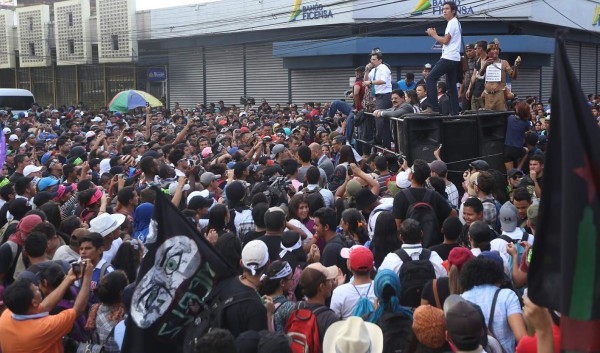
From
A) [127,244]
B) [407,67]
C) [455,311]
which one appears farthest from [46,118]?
[455,311]

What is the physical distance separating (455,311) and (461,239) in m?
3.04

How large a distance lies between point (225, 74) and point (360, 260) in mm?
31340

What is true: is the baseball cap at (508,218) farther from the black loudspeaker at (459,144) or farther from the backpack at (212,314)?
the black loudspeaker at (459,144)

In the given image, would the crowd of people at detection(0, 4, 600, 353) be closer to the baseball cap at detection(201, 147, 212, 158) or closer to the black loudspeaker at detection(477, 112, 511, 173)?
the black loudspeaker at detection(477, 112, 511, 173)

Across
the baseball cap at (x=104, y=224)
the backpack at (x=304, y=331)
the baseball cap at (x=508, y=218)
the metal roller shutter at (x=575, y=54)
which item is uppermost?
the metal roller shutter at (x=575, y=54)

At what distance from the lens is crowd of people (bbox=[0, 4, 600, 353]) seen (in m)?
4.53

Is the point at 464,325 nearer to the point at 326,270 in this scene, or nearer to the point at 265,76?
the point at 326,270

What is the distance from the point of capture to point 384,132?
486 inches

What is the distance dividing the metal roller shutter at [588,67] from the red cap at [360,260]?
3258cm

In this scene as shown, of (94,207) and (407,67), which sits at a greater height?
(407,67)

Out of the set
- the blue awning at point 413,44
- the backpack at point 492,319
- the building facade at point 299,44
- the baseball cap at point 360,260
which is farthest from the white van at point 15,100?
the backpack at point 492,319

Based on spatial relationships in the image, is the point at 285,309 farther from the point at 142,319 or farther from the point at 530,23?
the point at 530,23

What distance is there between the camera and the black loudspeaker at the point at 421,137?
10305 millimetres

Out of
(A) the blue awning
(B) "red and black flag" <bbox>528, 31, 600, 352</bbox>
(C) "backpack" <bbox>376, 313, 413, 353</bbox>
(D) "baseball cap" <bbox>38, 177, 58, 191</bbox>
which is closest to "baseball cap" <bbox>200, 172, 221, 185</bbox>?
(D) "baseball cap" <bbox>38, 177, 58, 191</bbox>
